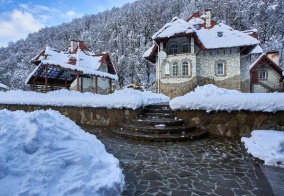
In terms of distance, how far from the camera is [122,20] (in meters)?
46.7

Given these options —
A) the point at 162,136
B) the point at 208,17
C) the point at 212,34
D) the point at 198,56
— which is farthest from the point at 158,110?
the point at 208,17

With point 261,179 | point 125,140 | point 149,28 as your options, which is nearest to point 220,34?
point 125,140

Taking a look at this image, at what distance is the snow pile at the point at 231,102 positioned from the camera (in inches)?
237

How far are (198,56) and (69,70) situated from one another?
1211cm

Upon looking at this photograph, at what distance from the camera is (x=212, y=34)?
20.4 m

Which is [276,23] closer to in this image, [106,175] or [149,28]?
[149,28]

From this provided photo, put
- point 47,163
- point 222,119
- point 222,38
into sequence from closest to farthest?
1. point 47,163
2. point 222,119
3. point 222,38

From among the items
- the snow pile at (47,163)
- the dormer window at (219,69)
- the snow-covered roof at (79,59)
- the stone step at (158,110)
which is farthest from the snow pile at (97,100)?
the dormer window at (219,69)

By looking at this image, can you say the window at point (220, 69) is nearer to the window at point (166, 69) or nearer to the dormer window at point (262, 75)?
the window at point (166, 69)

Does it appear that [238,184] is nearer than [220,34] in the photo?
Yes

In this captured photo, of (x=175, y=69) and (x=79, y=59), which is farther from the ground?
(x=79, y=59)

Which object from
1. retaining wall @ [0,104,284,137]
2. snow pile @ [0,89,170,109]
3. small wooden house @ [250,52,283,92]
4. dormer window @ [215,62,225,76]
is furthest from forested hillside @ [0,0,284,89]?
retaining wall @ [0,104,284,137]

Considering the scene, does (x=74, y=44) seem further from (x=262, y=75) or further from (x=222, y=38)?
(x=262, y=75)

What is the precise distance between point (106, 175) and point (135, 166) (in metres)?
1.15
